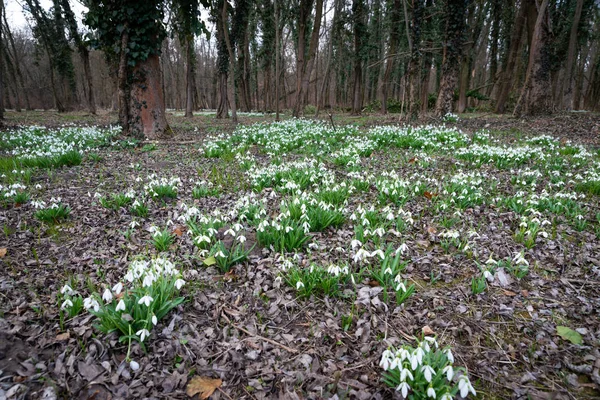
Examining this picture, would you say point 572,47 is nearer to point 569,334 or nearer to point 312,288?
point 569,334

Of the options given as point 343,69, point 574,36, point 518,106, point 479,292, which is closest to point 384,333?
point 479,292

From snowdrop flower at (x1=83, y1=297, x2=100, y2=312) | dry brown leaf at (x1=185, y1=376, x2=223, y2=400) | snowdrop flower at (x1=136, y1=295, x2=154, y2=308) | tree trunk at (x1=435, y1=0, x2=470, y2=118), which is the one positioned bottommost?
dry brown leaf at (x1=185, y1=376, x2=223, y2=400)

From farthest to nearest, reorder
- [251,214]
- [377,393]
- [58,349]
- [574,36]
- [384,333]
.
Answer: [574,36]
[251,214]
[384,333]
[58,349]
[377,393]

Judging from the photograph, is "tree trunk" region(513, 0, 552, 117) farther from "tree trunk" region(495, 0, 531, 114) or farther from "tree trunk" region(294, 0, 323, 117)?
"tree trunk" region(294, 0, 323, 117)

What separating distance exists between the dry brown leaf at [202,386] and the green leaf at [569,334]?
2396 millimetres

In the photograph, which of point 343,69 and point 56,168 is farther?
point 343,69

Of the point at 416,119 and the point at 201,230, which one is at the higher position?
the point at 416,119

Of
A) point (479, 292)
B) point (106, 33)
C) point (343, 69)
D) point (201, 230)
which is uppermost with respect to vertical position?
point (343, 69)

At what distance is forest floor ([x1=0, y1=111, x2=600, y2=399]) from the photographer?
186 cm

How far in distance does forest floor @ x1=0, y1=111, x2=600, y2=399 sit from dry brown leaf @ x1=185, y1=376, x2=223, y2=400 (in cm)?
2

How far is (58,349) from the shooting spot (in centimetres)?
194

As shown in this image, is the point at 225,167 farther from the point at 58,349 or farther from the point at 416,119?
the point at 416,119

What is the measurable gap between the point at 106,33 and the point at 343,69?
26.9 meters

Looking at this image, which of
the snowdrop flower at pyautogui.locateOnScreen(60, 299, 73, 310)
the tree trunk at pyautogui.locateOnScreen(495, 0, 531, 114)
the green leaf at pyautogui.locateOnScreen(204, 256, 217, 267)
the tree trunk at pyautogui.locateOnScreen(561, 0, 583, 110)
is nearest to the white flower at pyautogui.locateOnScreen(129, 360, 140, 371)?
the snowdrop flower at pyautogui.locateOnScreen(60, 299, 73, 310)
